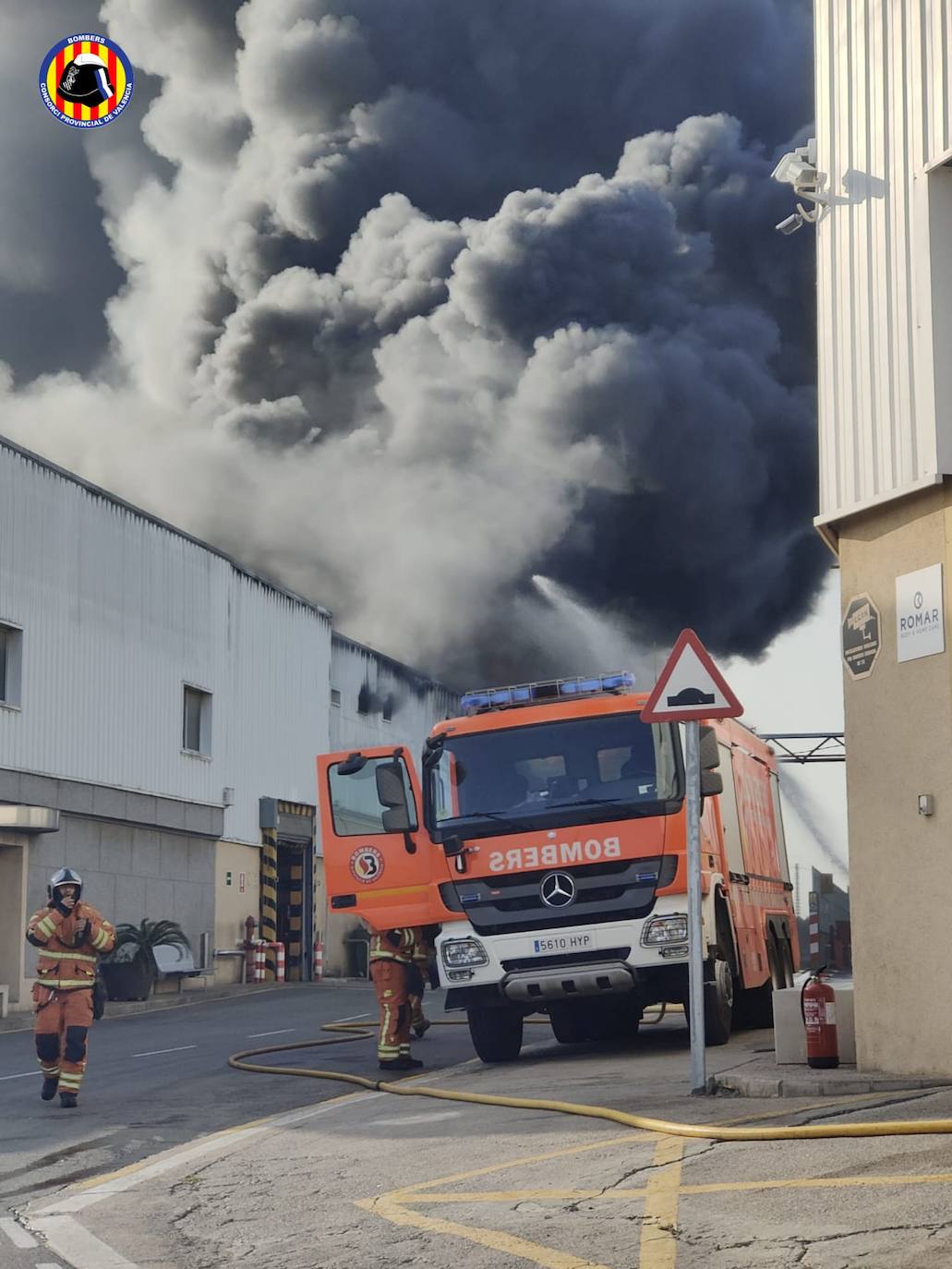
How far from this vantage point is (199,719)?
32.8 m

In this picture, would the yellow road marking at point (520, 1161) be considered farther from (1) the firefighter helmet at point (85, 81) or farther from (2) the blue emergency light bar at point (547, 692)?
(1) the firefighter helmet at point (85, 81)

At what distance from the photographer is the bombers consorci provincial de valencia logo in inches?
1724

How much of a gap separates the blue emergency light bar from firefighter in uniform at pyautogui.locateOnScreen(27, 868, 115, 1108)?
3.42 m

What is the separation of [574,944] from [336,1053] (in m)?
3.60

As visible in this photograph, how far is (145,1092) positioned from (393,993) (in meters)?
2.01

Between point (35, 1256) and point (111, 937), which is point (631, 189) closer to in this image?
point (111, 937)

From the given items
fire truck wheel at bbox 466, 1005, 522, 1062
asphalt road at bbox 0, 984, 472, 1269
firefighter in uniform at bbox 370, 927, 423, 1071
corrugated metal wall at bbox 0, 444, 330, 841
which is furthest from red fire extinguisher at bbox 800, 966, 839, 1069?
corrugated metal wall at bbox 0, 444, 330, 841

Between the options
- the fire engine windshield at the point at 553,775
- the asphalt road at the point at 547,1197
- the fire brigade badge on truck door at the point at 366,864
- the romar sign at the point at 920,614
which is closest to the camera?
the asphalt road at the point at 547,1197

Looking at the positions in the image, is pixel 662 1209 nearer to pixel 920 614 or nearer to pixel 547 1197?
pixel 547 1197

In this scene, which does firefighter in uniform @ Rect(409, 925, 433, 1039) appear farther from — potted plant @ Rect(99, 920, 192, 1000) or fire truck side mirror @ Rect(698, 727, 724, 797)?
potted plant @ Rect(99, 920, 192, 1000)

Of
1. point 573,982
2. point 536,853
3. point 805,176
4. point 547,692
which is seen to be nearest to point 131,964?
point 547,692

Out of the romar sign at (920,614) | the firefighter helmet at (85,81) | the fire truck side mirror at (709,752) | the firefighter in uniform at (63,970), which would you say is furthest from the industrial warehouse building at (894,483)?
the firefighter helmet at (85,81)

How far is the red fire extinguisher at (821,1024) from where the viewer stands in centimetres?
1014

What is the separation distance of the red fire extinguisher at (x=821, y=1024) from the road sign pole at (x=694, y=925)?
2.48ft
